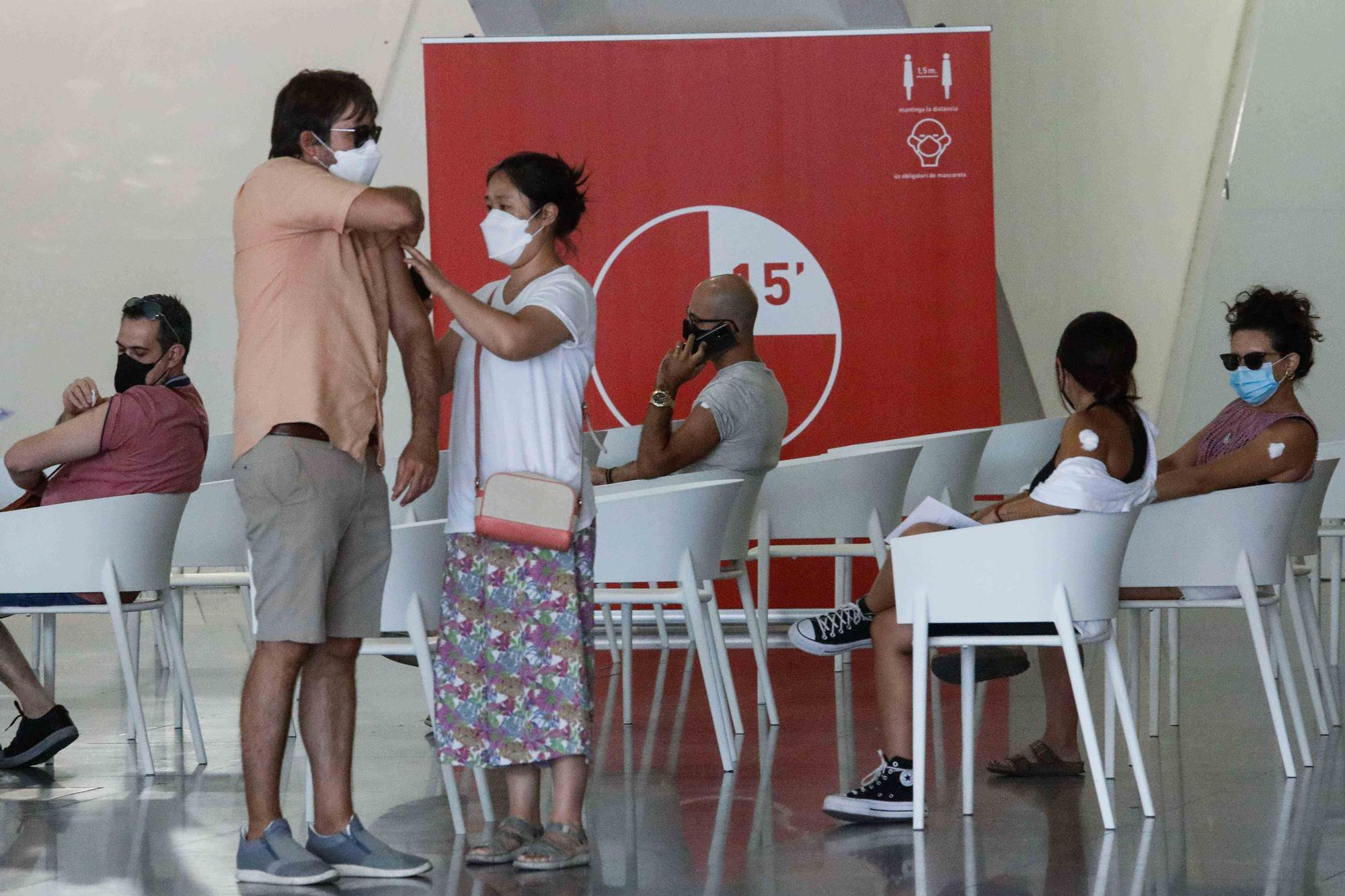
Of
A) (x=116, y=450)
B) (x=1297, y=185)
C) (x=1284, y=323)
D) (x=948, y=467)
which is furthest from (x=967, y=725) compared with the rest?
(x=1297, y=185)

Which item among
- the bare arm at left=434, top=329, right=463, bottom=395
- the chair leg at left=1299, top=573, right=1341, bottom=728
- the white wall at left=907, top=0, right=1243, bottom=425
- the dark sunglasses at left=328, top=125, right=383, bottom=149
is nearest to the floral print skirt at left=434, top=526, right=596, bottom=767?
the bare arm at left=434, top=329, right=463, bottom=395

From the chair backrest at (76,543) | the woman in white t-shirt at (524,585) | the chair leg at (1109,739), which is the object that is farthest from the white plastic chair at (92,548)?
the chair leg at (1109,739)

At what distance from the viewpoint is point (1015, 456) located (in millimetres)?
6137

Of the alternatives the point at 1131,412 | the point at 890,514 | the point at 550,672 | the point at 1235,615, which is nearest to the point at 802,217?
the point at 890,514

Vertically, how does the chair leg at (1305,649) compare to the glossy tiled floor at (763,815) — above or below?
above

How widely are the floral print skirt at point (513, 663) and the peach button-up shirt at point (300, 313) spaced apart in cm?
39

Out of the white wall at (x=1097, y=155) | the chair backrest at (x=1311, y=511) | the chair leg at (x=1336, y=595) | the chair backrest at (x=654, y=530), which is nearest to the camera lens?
the chair backrest at (x=654, y=530)

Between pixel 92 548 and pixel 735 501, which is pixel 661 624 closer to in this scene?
pixel 735 501

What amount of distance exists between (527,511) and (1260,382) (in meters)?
2.24

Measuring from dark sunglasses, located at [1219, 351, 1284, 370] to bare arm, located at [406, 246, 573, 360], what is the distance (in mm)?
2127

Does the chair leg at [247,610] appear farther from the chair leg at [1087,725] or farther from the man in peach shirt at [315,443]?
the chair leg at [1087,725]

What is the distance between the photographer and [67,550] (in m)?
4.02

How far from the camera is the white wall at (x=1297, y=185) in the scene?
29.6 feet

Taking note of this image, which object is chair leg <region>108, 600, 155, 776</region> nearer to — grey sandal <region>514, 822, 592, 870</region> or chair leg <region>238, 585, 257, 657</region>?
chair leg <region>238, 585, 257, 657</region>
